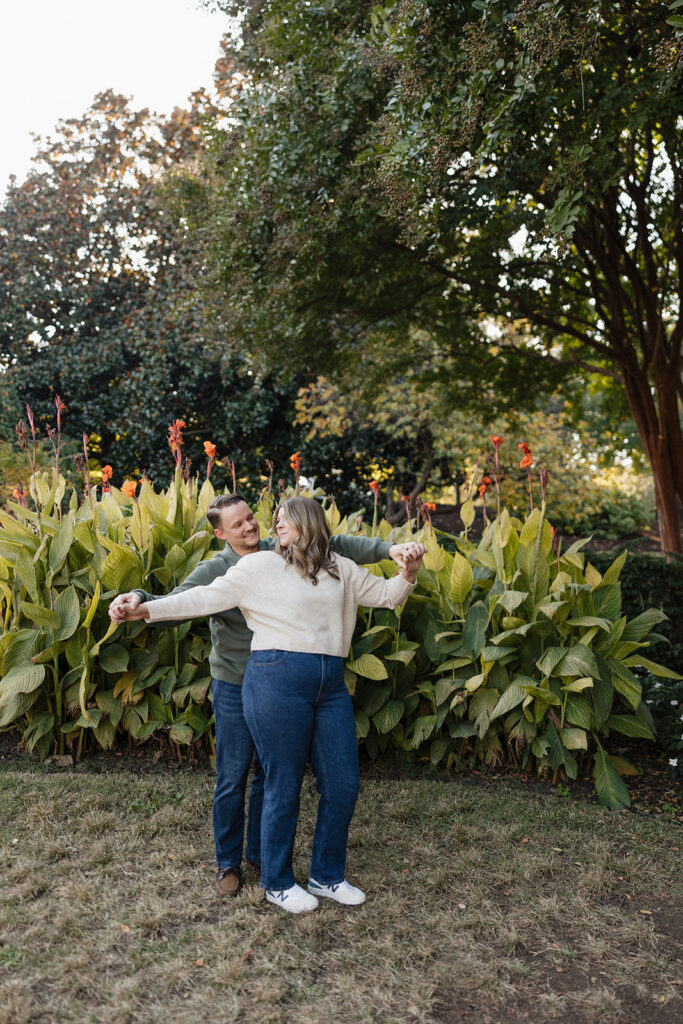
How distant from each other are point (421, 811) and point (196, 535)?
1.81m

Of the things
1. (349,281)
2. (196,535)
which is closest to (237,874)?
(196,535)

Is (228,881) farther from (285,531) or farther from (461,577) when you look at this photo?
(461,577)

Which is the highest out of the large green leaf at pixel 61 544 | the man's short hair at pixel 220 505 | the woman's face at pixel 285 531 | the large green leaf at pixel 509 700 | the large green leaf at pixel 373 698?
the man's short hair at pixel 220 505

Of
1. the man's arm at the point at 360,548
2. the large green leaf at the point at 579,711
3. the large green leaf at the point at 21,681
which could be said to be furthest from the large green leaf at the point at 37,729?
the large green leaf at the point at 579,711

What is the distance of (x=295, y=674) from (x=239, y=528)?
0.64 metres

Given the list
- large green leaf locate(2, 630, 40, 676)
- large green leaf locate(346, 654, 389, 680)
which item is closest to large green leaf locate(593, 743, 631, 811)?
large green leaf locate(346, 654, 389, 680)

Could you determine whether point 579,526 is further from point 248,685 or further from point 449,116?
point 248,685

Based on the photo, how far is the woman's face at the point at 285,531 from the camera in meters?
A: 2.86

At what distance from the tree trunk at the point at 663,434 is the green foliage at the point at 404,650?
521 centimetres

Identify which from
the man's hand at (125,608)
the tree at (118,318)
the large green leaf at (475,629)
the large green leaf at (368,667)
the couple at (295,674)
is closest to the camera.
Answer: the man's hand at (125,608)

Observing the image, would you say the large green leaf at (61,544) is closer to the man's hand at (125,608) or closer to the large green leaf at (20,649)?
the large green leaf at (20,649)

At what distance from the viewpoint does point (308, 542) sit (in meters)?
2.85

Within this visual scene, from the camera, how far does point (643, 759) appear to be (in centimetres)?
447

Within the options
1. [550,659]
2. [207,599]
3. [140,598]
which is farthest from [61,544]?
[550,659]
